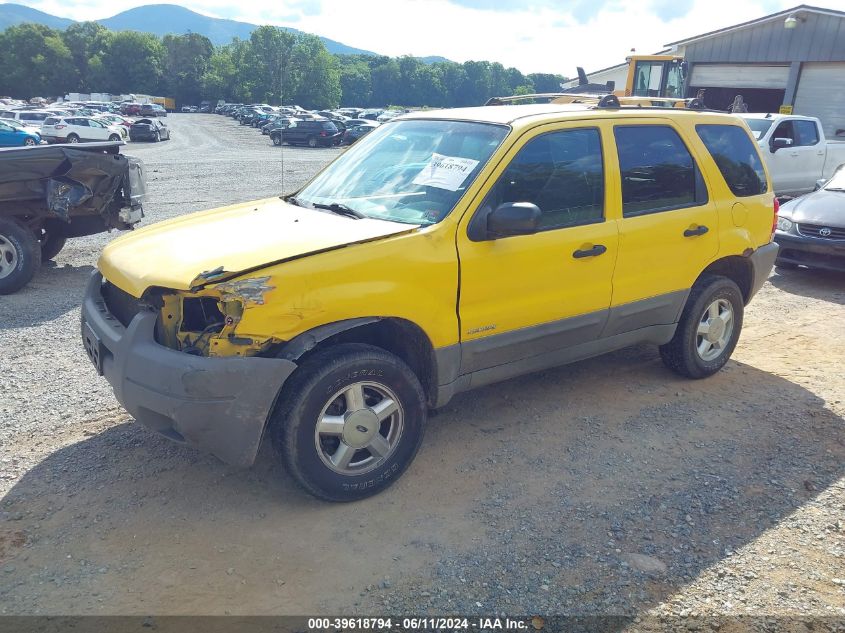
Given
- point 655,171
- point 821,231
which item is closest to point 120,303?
point 655,171

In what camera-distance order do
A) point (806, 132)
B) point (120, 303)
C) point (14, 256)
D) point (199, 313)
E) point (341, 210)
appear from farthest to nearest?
point (806, 132) → point (14, 256) → point (341, 210) → point (120, 303) → point (199, 313)

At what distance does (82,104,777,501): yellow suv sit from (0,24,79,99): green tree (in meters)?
128

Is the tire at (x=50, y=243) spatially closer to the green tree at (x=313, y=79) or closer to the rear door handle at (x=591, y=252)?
the rear door handle at (x=591, y=252)

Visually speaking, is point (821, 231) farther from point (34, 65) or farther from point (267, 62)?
point (34, 65)

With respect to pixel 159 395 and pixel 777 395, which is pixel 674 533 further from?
pixel 159 395

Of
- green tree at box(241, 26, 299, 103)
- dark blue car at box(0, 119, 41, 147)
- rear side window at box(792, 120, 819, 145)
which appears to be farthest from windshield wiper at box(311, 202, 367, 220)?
green tree at box(241, 26, 299, 103)

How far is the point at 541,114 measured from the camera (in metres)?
4.21

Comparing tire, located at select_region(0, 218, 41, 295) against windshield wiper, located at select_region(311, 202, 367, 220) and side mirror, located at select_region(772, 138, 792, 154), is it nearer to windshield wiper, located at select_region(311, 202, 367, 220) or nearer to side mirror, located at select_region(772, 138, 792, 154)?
windshield wiper, located at select_region(311, 202, 367, 220)

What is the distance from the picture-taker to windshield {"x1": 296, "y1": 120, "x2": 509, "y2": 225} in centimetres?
383

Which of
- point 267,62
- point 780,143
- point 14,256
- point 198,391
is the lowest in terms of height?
point 14,256

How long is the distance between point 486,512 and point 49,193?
603 centimetres

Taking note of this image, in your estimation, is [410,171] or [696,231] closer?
[410,171]

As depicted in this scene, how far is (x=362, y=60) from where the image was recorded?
15862cm

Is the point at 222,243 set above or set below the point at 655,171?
below
